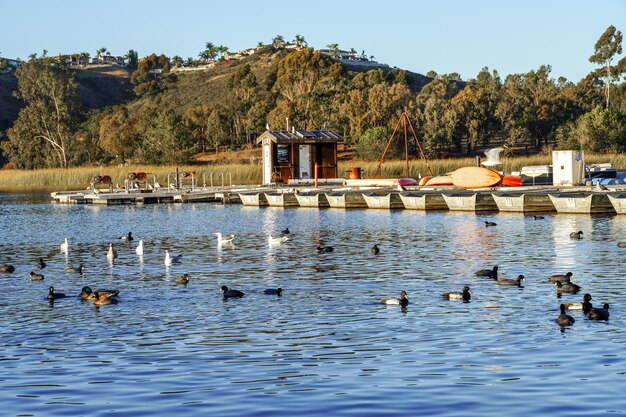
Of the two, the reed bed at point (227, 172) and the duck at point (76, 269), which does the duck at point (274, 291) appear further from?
the reed bed at point (227, 172)

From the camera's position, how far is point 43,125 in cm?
16038

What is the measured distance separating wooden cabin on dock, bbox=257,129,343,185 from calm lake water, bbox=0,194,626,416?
43690 millimetres

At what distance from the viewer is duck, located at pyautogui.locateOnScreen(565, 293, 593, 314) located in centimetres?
2600

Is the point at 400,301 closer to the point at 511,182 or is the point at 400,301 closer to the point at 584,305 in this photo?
the point at 584,305

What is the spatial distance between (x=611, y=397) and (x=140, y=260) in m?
28.9

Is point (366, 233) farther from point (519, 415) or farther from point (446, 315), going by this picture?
point (519, 415)

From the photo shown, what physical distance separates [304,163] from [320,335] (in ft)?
232

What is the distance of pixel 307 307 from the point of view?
28875 millimetres

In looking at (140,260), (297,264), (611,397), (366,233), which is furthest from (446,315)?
(366,233)

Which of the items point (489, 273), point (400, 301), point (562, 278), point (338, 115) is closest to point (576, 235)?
point (489, 273)

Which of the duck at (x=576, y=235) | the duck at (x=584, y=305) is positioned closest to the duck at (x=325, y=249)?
the duck at (x=576, y=235)

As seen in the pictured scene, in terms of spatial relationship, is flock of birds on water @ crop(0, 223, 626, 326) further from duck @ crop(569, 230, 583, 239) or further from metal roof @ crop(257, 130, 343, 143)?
metal roof @ crop(257, 130, 343, 143)

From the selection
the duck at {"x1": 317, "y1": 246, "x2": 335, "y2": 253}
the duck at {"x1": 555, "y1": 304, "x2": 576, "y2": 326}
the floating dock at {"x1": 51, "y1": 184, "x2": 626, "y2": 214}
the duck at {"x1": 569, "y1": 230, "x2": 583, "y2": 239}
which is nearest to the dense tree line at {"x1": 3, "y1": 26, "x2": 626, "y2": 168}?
the floating dock at {"x1": 51, "y1": 184, "x2": 626, "y2": 214}

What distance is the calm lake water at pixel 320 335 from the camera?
18297 millimetres
